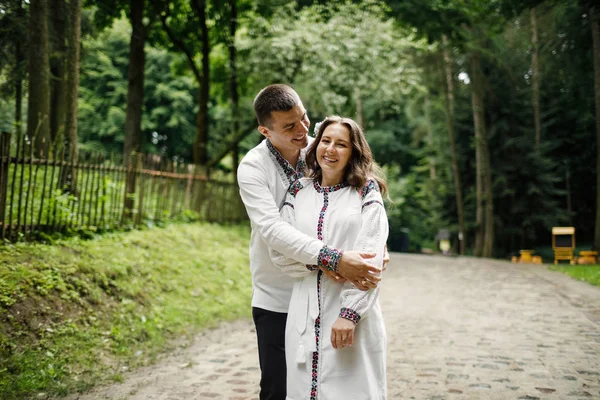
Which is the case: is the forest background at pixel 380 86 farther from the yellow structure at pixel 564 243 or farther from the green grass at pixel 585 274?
the green grass at pixel 585 274

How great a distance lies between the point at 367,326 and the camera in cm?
261

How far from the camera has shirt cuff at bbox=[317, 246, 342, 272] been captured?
2541 millimetres

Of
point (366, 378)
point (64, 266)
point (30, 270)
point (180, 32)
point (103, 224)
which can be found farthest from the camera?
point (180, 32)

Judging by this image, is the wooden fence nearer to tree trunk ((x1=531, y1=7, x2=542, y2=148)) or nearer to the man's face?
the man's face

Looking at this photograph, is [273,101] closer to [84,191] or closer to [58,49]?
[84,191]

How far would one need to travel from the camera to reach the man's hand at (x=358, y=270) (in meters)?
2.49

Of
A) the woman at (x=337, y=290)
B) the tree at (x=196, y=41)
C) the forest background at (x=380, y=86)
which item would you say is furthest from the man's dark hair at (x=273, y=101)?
the tree at (x=196, y=41)

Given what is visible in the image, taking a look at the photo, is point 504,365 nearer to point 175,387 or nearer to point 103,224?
point 175,387

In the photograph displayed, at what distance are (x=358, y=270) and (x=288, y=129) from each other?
101 centimetres

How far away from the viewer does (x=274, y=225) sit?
273 centimetres

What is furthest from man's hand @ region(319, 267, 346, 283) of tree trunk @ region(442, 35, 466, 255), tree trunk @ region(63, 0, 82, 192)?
tree trunk @ region(442, 35, 466, 255)

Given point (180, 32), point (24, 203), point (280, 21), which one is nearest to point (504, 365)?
point (24, 203)

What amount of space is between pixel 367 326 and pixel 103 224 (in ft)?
24.2

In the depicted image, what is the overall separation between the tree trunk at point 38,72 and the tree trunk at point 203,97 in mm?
7928
